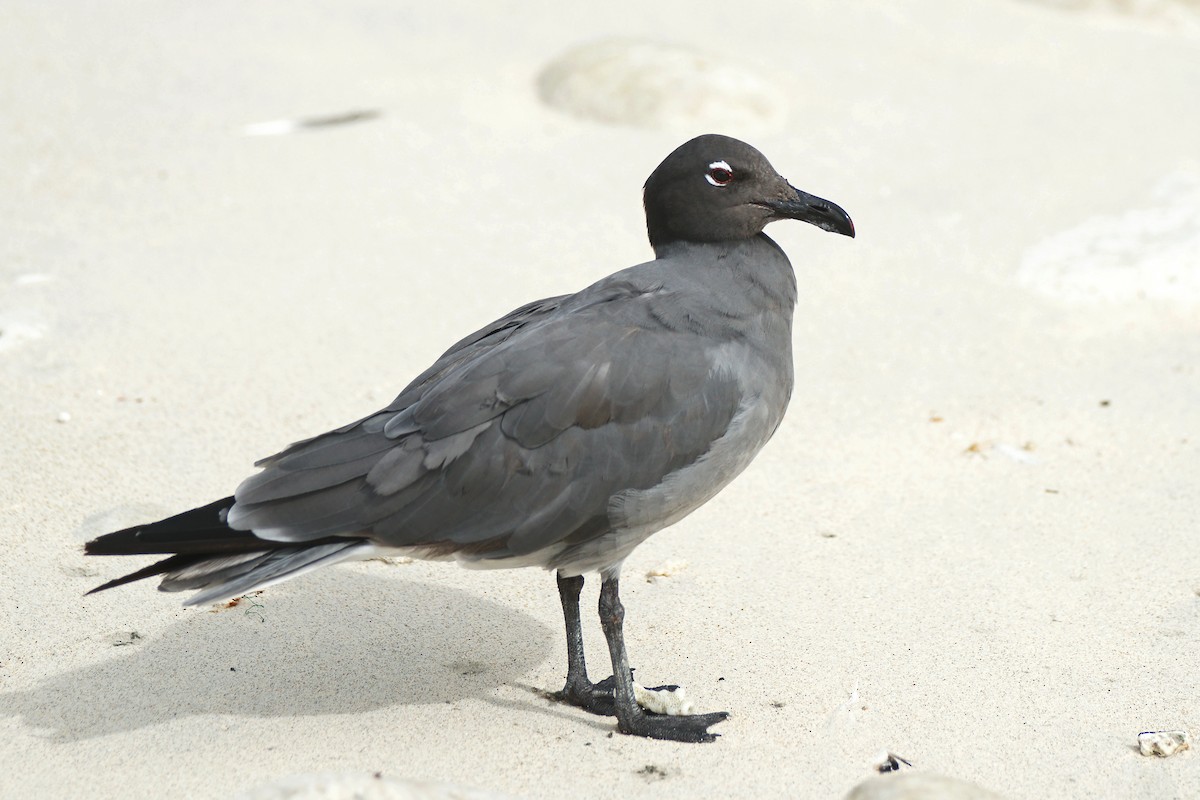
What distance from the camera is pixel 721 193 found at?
439 cm

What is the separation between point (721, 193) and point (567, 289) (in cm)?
273

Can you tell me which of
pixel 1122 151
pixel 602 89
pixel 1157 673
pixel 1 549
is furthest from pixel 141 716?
pixel 1122 151

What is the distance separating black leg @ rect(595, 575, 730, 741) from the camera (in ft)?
13.2

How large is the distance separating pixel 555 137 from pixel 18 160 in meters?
3.33

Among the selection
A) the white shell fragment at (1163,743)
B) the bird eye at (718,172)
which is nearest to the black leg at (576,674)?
the bird eye at (718,172)

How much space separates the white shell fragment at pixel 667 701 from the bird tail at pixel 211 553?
3.65 ft

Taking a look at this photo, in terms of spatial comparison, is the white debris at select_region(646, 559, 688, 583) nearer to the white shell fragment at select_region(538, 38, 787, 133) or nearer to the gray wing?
the gray wing

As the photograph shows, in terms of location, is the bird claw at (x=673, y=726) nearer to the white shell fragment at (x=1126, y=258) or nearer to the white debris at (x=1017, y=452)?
the white debris at (x=1017, y=452)

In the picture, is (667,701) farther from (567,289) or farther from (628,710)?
(567,289)

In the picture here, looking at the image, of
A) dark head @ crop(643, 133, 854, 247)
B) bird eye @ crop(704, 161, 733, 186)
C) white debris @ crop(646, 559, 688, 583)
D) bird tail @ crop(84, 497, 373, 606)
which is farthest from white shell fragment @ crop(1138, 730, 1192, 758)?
bird tail @ crop(84, 497, 373, 606)

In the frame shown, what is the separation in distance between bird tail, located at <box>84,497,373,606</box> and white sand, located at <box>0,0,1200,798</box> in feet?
1.68

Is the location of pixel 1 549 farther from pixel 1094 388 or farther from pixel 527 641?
pixel 1094 388

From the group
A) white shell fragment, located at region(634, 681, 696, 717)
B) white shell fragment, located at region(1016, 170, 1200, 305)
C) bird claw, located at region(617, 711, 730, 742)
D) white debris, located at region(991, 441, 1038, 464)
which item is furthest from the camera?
white shell fragment, located at region(1016, 170, 1200, 305)

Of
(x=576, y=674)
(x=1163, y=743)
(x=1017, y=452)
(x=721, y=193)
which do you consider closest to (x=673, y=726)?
(x=576, y=674)
